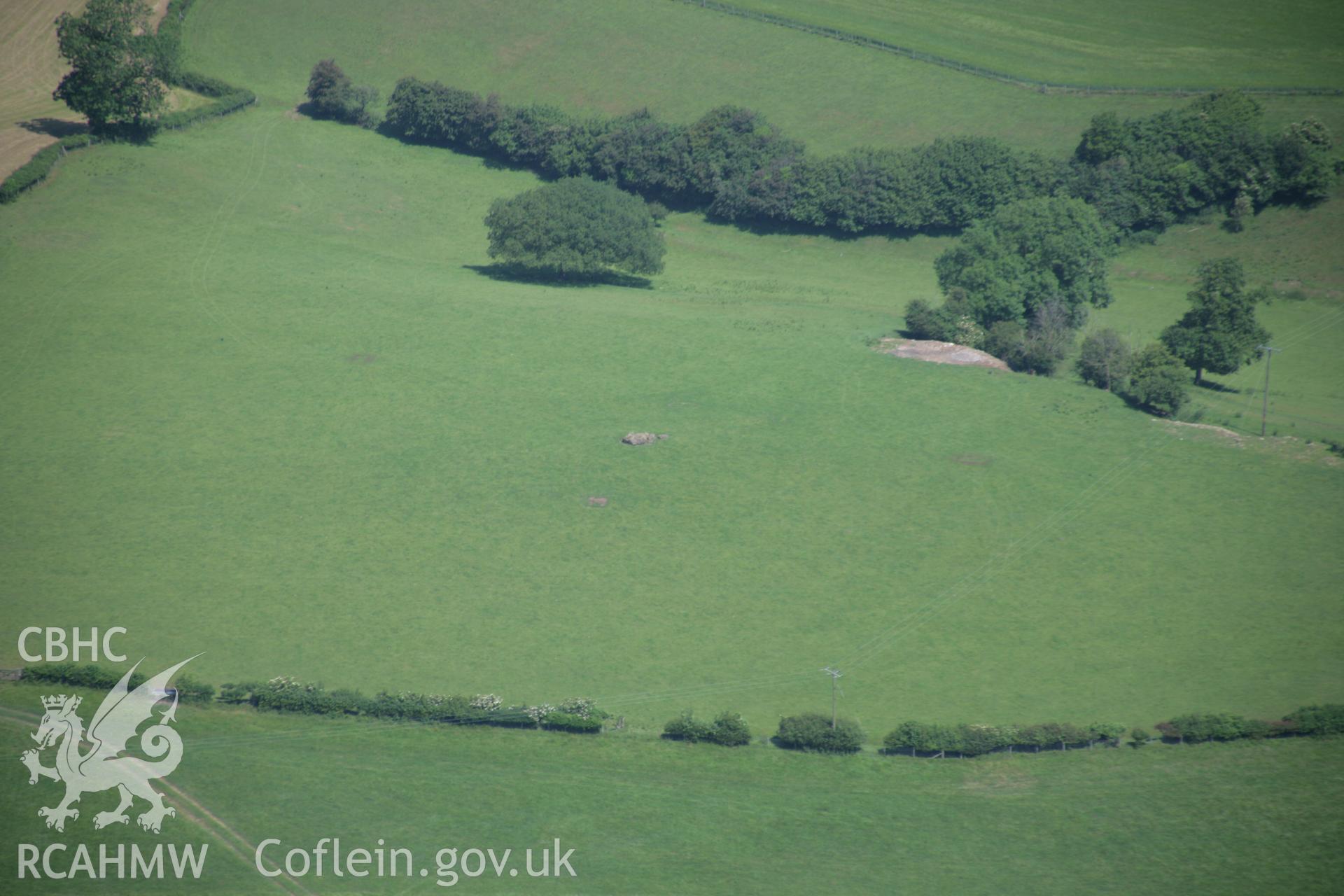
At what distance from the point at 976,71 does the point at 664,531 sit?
90541mm

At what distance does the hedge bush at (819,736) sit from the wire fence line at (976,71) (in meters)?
103

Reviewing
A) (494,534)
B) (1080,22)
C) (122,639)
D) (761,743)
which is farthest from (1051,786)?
(1080,22)

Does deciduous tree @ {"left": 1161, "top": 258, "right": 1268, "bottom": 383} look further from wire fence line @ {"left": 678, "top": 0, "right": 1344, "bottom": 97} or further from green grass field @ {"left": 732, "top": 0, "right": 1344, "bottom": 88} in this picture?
green grass field @ {"left": 732, "top": 0, "right": 1344, "bottom": 88}

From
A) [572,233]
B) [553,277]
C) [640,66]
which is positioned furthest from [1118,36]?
[553,277]

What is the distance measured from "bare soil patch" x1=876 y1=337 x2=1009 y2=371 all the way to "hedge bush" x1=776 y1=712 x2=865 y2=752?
47.9 m

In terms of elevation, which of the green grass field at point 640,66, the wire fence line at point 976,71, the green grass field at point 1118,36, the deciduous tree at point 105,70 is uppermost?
the green grass field at point 1118,36

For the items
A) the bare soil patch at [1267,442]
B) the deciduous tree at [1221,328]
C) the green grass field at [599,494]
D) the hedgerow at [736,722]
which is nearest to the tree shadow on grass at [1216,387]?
the deciduous tree at [1221,328]

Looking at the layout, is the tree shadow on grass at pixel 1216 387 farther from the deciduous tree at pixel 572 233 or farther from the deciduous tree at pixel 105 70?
the deciduous tree at pixel 105 70

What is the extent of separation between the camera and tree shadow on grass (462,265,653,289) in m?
117

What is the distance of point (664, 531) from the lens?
3022 inches

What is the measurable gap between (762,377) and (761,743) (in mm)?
42987

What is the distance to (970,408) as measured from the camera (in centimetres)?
9281

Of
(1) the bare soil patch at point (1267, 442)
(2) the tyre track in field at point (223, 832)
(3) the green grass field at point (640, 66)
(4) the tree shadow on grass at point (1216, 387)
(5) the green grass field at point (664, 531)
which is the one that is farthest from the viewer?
(3) the green grass field at point (640, 66)

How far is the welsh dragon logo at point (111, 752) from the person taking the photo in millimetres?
51344
